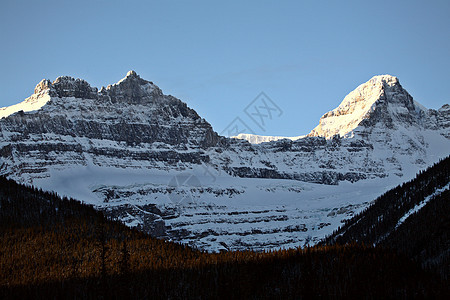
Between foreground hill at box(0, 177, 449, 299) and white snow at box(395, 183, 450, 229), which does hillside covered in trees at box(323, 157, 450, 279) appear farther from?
foreground hill at box(0, 177, 449, 299)

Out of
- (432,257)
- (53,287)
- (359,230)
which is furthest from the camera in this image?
(359,230)

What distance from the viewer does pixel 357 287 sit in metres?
65.2

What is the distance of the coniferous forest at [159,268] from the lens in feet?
208

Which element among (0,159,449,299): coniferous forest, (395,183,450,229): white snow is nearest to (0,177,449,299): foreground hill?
(0,159,449,299): coniferous forest

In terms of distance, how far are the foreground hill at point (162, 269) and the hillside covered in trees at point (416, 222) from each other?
1309cm

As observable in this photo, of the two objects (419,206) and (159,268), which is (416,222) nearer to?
(419,206)

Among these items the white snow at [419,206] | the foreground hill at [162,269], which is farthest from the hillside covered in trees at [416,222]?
the foreground hill at [162,269]

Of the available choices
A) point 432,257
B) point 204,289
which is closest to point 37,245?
point 204,289

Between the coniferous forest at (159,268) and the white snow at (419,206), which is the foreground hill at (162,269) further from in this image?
Result: the white snow at (419,206)

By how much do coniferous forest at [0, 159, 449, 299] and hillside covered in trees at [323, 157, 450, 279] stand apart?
1279 cm

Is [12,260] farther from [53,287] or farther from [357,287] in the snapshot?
[357,287]

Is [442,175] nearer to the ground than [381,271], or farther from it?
farther from it

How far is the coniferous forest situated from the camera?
63.3 meters

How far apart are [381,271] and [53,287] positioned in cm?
3866
